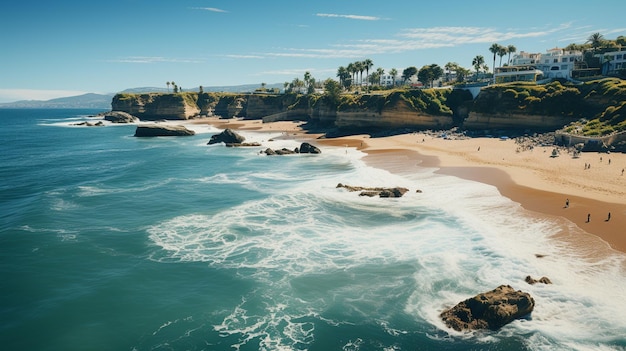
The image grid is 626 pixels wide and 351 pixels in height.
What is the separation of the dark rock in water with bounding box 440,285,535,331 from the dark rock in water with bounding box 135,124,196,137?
87902mm

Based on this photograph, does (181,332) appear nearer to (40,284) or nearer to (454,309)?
(40,284)

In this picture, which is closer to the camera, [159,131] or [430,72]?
[159,131]

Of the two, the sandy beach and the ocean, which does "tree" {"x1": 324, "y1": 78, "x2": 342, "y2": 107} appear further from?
the ocean

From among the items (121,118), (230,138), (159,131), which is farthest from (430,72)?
(121,118)

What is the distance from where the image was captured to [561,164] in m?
45.8

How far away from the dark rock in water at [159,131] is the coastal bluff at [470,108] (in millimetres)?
29462

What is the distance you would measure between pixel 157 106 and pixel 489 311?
140513 millimetres

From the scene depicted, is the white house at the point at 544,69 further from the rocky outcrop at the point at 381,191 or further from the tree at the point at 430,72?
the rocky outcrop at the point at 381,191

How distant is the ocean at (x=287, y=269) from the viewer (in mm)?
17500

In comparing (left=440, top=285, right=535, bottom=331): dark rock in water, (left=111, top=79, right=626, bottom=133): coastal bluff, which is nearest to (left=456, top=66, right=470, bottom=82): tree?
(left=111, top=79, right=626, bottom=133): coastal bluff

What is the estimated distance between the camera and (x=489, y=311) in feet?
57.4

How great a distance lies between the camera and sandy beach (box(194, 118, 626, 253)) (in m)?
30.3

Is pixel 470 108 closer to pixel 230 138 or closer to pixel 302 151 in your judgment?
pixel 302 151

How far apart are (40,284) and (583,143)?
6051 centimetres
